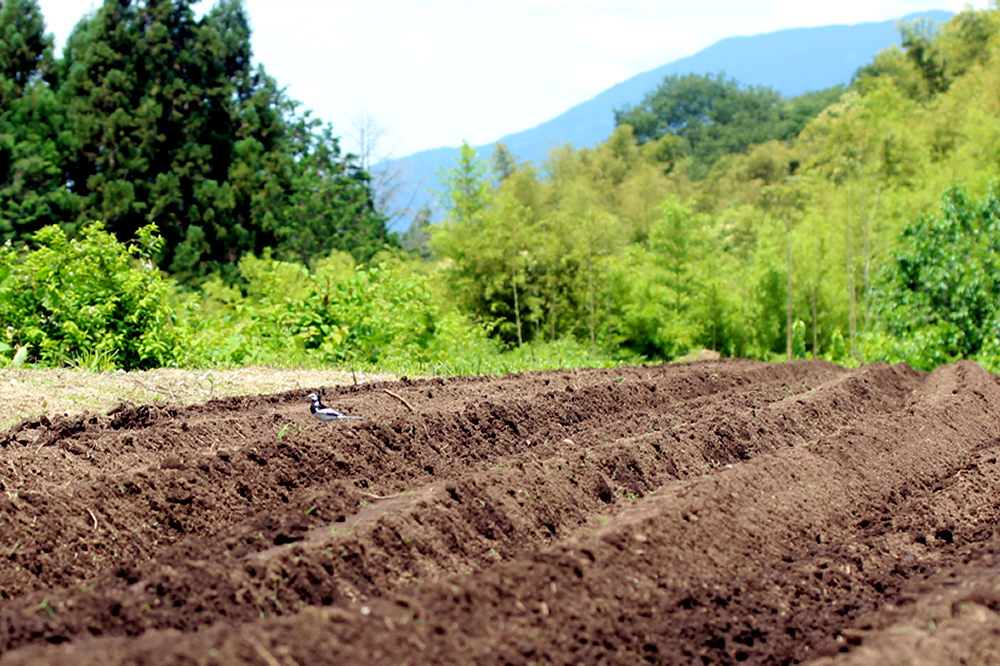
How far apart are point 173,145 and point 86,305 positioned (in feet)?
60.7

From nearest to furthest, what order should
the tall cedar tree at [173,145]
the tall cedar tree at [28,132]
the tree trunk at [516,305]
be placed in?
the tree trunk at [516,305] → the tall cedar tree at [28,132] → the tall cedar tree at [173,145]

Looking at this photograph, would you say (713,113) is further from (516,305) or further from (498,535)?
(498,535)

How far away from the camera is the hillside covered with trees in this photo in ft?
35.2

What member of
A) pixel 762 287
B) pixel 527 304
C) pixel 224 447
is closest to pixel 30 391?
A: pixel 224 447

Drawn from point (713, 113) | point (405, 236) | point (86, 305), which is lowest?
point (405, 236)

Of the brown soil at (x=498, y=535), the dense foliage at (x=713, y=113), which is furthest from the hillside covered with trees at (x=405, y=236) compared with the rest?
the dense foliage at (x=713, y=113)

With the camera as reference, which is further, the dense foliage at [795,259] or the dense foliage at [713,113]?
the dense foliage at [713,113]

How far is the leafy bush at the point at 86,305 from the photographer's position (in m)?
9.50

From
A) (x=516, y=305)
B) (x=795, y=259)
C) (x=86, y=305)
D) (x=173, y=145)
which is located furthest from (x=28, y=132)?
(x=795, y=259)

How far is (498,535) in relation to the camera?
4449mm

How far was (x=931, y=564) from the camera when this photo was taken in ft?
14.7

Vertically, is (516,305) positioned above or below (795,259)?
above

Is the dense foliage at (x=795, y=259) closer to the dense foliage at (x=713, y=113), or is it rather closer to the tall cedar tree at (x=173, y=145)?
the tall cedar tree at (x=173, y=145)

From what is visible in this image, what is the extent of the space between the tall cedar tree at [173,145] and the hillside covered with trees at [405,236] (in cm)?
8
